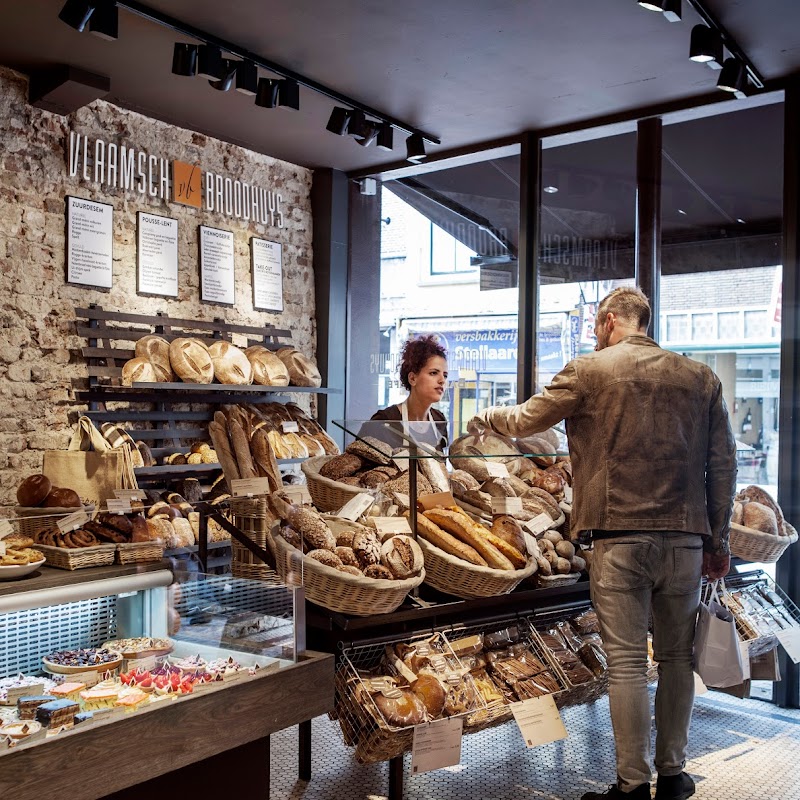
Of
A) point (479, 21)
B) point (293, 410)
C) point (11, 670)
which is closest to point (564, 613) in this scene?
point (11, 670)

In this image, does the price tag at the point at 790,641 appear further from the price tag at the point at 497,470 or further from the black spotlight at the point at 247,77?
the black spotlight at the point at 247,77

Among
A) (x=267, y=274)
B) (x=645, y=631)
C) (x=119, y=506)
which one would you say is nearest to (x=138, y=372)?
(x=267, y=274)

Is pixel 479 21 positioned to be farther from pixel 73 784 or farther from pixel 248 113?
pixel 73 784

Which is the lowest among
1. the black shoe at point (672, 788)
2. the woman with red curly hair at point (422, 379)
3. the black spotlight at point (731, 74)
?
the black shoe at point (672, 788)

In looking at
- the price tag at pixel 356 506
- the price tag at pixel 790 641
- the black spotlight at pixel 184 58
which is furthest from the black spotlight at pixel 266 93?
the price tag at pixel 790 641

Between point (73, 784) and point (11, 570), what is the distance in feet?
2.03

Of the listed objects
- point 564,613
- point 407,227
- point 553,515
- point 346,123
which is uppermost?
point 346,123

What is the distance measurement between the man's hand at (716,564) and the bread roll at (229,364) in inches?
117

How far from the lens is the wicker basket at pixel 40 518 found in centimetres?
246

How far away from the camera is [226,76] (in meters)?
4.07

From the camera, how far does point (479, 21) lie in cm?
376

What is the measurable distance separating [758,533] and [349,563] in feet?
6.48

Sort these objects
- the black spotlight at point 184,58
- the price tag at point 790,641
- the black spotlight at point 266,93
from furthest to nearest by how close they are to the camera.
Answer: the black spotlight at point 266,93 < the black spotlight at point 184,58 < the price tag at point 790,641

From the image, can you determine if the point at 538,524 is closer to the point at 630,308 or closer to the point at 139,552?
the point at 630,308
